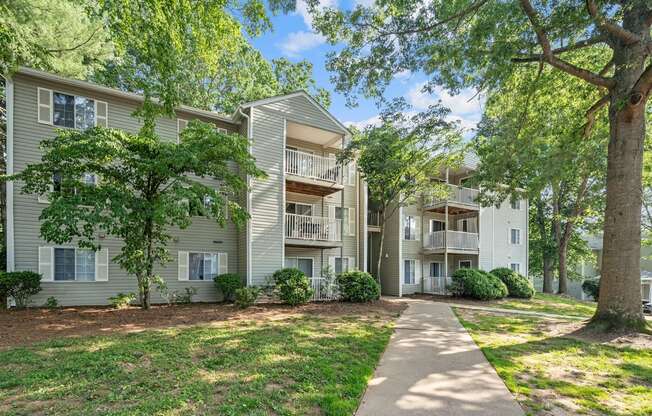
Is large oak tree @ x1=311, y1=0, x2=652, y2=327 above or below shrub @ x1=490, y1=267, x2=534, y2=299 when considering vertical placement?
above

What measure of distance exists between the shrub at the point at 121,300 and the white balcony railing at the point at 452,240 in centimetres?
1540

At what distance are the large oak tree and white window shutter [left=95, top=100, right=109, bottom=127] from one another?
8645mm

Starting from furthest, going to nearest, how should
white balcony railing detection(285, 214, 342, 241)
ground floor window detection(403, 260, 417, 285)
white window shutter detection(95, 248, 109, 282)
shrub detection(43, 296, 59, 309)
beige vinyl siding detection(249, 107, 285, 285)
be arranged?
ground floor window detection(403, 260, 417, 285) → white balcony railing detection(285, 214, 342, 241) → beige vinyl siding detection(249, 107, 285, 285) → white window shutter detection(95, 248, 109, 282) → shrub detection(43, 296, 59, 309)

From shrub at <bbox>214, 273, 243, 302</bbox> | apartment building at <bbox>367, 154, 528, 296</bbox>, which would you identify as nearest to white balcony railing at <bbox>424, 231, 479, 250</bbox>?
apartment building at <bbox>367, 154, 528, 296</bbox>

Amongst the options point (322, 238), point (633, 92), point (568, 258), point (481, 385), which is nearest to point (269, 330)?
point (481, 385)

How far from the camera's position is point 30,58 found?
29.0ft

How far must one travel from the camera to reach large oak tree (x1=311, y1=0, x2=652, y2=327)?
27.1 ft

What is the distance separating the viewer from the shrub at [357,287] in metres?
14.3

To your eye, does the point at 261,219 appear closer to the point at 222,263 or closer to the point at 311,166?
the point at 222,263

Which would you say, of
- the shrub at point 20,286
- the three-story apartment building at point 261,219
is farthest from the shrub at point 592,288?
the shrub at point 20,286

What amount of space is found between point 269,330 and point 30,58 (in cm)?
925

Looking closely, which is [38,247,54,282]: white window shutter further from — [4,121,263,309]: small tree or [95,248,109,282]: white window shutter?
[4,121,263,309]: small tree

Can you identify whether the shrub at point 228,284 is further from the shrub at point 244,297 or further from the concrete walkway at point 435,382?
the concrete walkway at point 435,382

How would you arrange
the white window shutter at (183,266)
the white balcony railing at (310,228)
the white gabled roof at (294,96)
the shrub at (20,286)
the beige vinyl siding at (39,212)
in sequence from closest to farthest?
the shrub at (20,286) < the beige vinyl siding at (39,212) < the white window shutter at (183,266) < the white gabled roof at (294,96) < the white balcony railing at (310,228)
